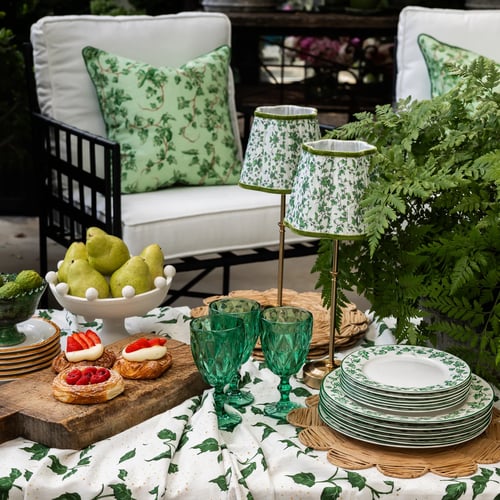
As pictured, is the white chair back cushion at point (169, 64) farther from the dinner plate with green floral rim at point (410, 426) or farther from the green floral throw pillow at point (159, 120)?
the dinner plate with green floral rim at point (410, 426)

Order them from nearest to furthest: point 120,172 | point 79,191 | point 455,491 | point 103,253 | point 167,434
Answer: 1. point 455,491
2. point 167,434
3. point 103,253
4. point 120,172
5. point 79,191

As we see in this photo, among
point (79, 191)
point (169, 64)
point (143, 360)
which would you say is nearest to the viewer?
point (143, 360)

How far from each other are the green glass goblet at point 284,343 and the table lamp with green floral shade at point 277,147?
0.27m

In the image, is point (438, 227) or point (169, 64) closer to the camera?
point (438, 227)

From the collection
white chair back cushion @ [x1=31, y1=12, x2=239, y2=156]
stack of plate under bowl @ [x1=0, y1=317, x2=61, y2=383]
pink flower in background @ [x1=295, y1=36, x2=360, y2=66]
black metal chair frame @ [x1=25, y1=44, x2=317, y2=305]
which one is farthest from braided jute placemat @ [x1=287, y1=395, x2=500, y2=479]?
pink flower in background @ [x1=295, y1=36, x2=360, y2=66]

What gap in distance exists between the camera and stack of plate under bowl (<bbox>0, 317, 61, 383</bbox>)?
1370 millimetres

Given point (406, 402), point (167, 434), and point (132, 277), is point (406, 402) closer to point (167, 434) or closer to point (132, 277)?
point (167, 434)

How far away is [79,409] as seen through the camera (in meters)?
1.21

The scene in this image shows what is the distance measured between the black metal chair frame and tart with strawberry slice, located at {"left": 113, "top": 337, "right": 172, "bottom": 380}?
3.20ft

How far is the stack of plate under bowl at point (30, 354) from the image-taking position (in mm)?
1370

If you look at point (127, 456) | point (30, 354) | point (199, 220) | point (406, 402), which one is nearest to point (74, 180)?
point (199, 220)

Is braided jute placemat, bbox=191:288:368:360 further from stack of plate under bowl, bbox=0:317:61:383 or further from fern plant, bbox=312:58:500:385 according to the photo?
stack of plate under bowl, bbox=0:317:61:383

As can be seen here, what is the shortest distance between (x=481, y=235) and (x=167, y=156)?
4.63ft

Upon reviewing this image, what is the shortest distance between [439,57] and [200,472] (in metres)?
1.99
